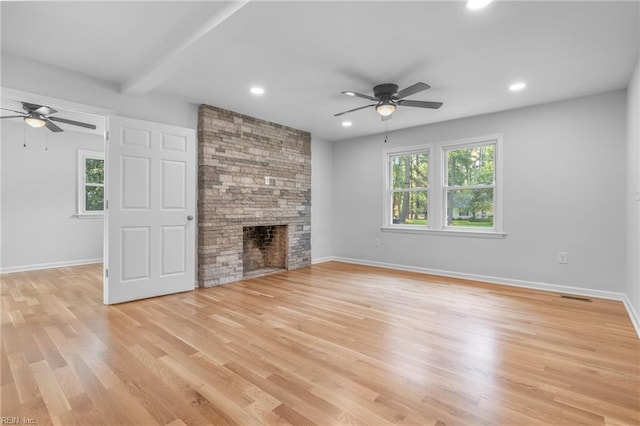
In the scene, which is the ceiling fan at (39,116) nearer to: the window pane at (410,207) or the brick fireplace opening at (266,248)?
the brick fireplace opening at (266,248)

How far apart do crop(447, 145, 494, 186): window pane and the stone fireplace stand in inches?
101

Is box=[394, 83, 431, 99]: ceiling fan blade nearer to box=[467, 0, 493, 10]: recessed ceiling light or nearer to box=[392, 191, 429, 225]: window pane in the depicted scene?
box=[467, 0, 493, 10]: recessed ceiling light

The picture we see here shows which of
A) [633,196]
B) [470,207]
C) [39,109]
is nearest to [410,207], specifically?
[470,207]

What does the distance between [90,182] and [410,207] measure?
637 cm

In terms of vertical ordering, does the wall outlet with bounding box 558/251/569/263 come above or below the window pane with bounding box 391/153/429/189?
below

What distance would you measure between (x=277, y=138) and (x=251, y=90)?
5.28ft

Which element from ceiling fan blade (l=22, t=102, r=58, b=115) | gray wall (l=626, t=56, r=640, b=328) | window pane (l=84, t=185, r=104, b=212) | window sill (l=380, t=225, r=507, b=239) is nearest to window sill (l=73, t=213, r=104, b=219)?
window pane (l=84, t=185, r=104, b=212)

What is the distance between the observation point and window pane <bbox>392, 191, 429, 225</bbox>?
552cm

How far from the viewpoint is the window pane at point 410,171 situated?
5.49 meters

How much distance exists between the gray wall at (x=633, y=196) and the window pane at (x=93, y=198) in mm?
8268

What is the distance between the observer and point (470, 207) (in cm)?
500

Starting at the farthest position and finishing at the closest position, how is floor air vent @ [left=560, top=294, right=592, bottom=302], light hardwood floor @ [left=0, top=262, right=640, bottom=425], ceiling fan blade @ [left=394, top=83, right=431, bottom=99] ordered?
floor air vent @ [left=560, top=294, right=592, bottom=302], ceiling fan blade @ [left=394, top=83, right=431, bottom=99], light hardwood floor @ [left=0, top=262, right=640, bottom=425]

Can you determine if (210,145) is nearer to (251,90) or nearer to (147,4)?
(251,90)

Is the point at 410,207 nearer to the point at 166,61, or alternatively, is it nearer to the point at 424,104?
the point at 424,104
